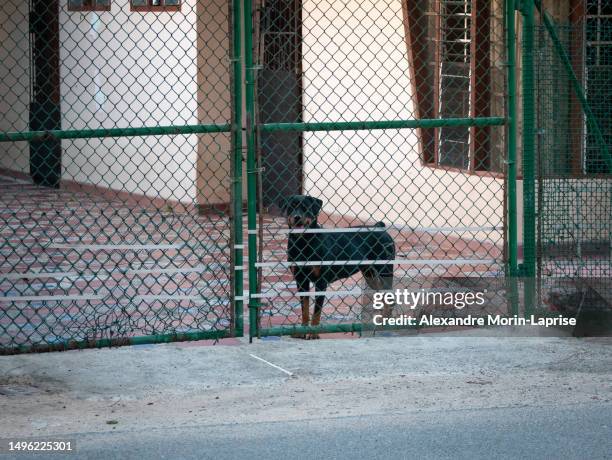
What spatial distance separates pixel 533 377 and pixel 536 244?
1.36m

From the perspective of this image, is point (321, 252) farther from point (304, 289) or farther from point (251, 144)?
point (251, 144)

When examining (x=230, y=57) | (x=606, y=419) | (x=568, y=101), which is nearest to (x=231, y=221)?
(x=230, y=57)

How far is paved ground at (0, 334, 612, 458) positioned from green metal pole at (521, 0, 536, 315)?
40cm

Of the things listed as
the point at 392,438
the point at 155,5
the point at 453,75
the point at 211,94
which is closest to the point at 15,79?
the point at 155,5

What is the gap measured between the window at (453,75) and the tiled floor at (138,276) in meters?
0.96

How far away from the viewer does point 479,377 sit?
6012 millimetres

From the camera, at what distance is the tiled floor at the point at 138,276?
695 cm

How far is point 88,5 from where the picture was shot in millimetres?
16453

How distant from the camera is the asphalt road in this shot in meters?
4.76

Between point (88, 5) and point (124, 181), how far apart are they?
2763 millimetres

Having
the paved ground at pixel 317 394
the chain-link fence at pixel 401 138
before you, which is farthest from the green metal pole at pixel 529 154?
the chain-link fence at pixel 401 138

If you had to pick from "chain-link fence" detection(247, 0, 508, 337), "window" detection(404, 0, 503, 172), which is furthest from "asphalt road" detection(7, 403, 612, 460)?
"window" detection(404, 0, 503, 172)

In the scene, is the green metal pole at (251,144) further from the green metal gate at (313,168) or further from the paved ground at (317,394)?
the paved ground at (317,394)

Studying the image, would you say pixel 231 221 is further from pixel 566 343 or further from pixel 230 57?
pixel 566 343
